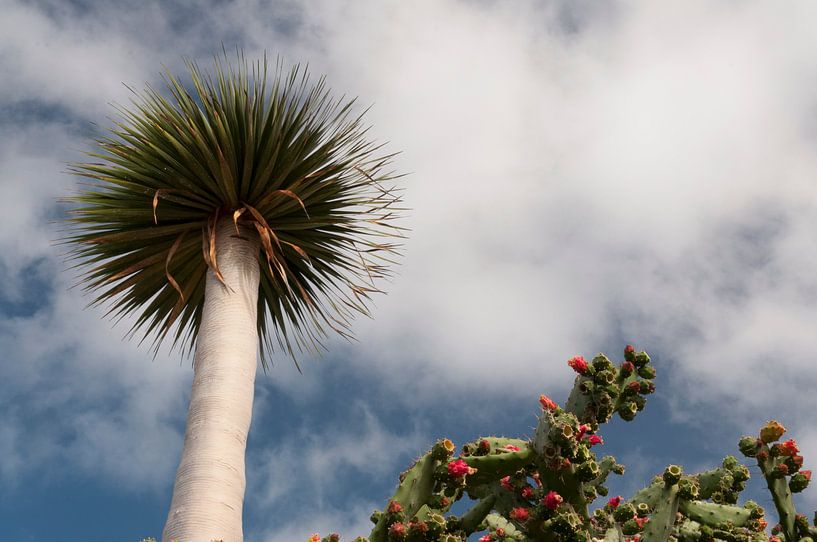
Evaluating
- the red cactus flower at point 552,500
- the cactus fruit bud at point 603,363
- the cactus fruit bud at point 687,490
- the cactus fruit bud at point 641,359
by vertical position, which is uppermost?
the cactus fruit bud at point 641,359

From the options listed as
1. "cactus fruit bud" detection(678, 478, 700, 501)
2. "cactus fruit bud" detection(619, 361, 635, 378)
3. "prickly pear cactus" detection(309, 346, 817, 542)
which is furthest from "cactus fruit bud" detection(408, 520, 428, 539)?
"cactus fruit bud" detection(619, 361, 635, 378)

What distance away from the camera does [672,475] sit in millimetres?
5625

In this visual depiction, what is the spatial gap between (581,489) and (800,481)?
221cm

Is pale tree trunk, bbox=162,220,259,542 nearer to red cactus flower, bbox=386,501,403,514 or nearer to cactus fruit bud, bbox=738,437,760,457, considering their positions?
red cactus flower, bbox=386,501,403,514

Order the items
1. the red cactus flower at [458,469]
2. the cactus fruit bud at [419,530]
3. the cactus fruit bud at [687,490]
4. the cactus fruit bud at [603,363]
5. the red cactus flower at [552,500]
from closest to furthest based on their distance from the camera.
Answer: the cactus fruit bud at [419,530]
the red cactus flower at [458,469]
the red cactus flower at [552,500]
the cactus fruit bud at [687,490]
the cactus fruit bud at [603,363]

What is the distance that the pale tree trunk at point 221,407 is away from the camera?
554 centimetres

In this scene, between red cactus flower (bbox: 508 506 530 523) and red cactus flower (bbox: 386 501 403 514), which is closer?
red cactus flower (bbox: 386 501 403 514)

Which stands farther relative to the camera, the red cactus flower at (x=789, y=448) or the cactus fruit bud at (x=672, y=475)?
the red cactus flower at (x=789, y=448)

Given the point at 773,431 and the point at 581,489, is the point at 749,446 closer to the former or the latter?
the point at 773,431

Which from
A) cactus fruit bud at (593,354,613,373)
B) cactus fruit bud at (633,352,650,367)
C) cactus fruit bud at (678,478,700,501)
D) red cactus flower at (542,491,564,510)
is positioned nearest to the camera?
red cactus flower at (542,491,564,510)

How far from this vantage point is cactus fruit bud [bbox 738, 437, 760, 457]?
6.54 metres

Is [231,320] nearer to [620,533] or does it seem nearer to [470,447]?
[470,447]

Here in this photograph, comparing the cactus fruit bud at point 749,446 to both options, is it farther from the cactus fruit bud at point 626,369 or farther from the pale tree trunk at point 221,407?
the pale tree trunk at point 221,407

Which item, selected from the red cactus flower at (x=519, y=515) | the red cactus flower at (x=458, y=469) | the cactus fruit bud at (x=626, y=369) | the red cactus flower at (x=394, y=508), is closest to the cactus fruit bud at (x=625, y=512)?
the red cactus flower at (x=519, y=515)
